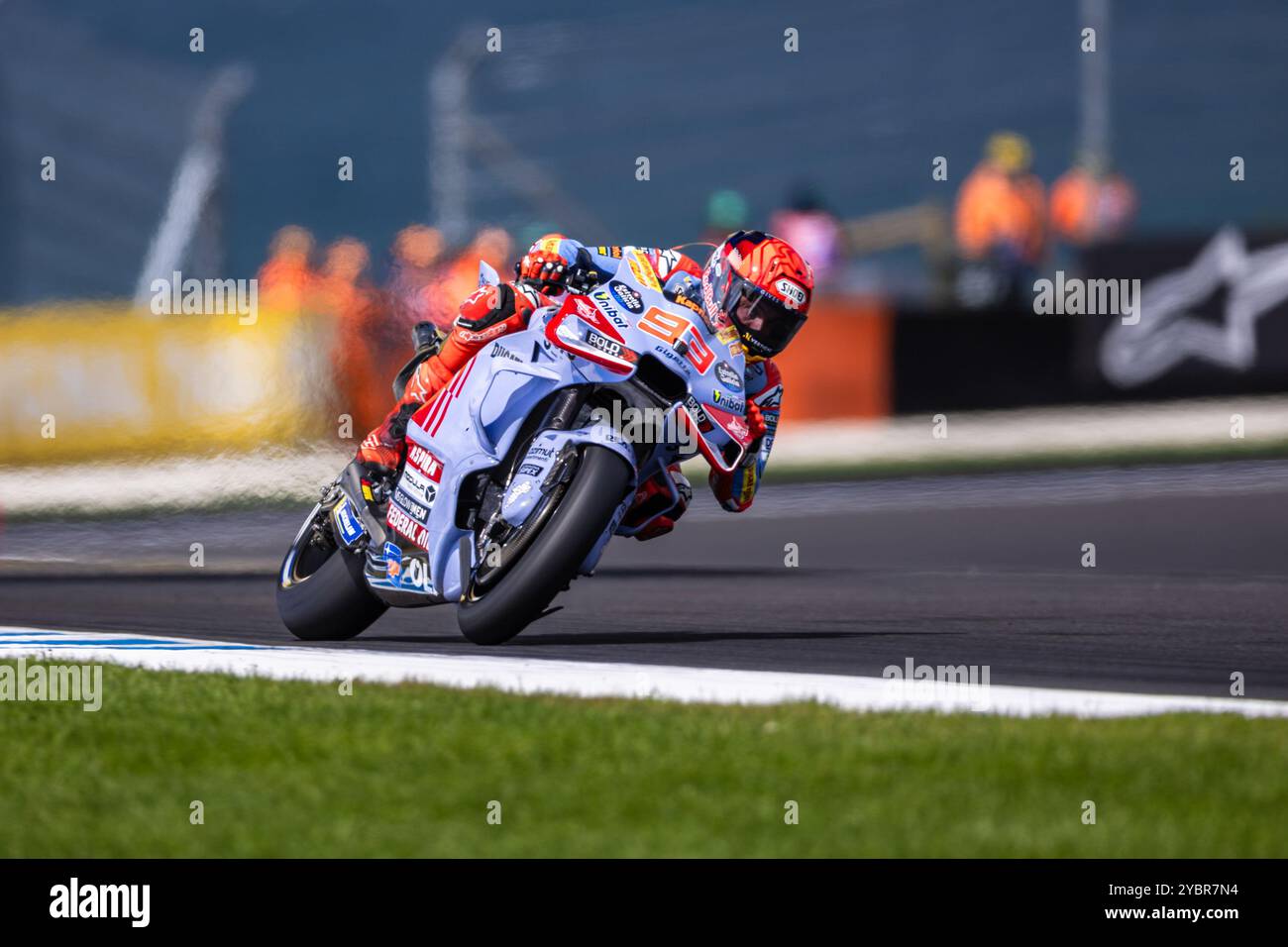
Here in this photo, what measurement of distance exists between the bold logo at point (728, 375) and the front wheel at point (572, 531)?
434mm

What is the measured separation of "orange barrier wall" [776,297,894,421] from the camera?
19328mm

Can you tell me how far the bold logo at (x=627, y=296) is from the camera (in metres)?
7.41

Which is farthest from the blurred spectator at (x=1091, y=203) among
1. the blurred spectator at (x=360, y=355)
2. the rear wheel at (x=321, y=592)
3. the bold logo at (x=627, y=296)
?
the bold logo at (x=627, y=296)

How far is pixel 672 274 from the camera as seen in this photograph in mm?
7738

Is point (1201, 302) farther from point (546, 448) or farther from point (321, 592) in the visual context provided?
point (546, 448)

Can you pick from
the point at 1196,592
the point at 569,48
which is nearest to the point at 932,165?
the point at 569,48

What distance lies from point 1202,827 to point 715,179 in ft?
55.7

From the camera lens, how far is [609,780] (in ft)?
17.9

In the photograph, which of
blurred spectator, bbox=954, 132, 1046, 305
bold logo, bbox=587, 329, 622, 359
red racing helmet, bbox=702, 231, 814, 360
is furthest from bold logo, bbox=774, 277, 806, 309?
blurred spectator, bbox=954, 132, 1046, 305

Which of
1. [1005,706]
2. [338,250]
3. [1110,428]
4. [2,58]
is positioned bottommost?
[1005,706]

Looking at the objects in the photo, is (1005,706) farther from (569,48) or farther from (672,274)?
(569,48)

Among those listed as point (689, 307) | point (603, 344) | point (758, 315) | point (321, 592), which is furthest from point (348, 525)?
point (758, 315)
